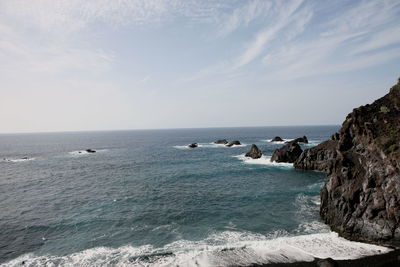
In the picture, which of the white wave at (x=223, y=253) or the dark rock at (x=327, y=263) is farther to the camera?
the white wave at (x=223, y=253)

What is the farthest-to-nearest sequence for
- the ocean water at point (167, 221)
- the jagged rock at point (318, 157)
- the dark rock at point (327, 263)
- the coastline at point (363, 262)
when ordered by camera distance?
1. the jagged rock at point (318, 157)
2. the ocean water at point (167, 221)
3. the coastline at point (363, 262)
4. the dark rock at point (327, 263)

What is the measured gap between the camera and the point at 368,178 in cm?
2803

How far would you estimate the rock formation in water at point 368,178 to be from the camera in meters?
25.0

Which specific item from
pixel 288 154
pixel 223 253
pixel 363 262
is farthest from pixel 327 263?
pixel 288 154

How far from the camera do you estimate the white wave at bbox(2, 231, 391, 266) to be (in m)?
23.0

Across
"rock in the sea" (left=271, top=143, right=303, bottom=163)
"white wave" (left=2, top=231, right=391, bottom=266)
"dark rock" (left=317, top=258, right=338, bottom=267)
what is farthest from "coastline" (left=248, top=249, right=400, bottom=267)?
"rock in the sea" (left=271, top=143, right=303, bottom=163)

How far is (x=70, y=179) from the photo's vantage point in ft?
199

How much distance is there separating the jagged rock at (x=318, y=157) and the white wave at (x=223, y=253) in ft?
135

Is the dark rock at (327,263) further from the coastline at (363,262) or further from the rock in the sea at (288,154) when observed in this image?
the rock in the sea at (288,154)

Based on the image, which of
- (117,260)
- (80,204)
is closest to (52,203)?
(80,204)

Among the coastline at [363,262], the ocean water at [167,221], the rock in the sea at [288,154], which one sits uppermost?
the rock in the sea at [288,154]

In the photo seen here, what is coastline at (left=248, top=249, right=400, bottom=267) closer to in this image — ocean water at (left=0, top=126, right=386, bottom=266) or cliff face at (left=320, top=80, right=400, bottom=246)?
ocean water at (left=0, top=126, right=386, bottom=266)

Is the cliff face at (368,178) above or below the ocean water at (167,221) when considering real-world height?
above

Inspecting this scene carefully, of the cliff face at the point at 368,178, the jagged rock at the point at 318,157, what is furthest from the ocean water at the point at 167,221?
the jagged rock at the point at 318,157
